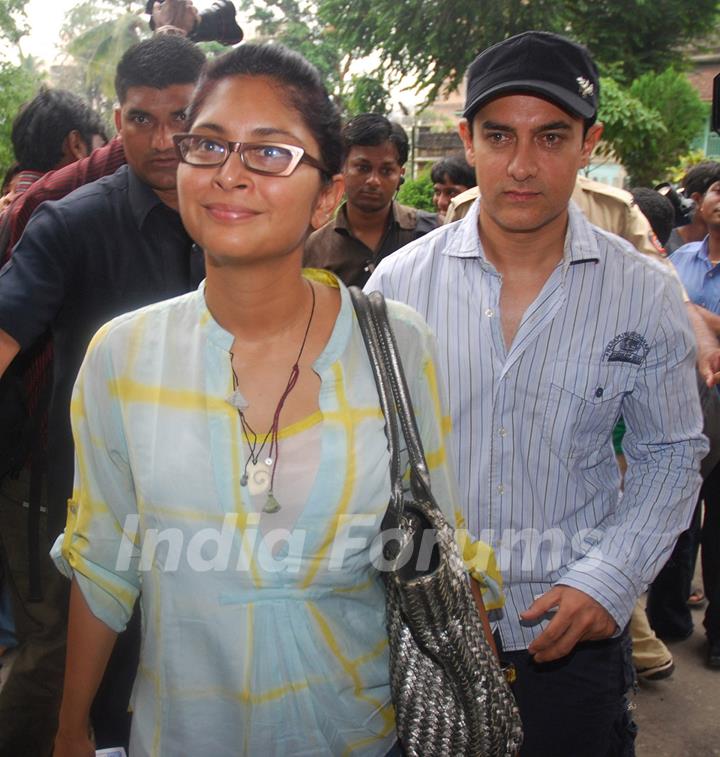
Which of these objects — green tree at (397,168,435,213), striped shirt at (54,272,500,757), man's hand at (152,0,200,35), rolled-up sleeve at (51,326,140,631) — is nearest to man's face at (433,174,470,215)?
man's hand at (152,0,200,35)

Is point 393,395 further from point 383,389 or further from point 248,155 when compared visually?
point 248,155

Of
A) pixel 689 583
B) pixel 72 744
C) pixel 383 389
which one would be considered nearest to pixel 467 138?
pixel 383 389

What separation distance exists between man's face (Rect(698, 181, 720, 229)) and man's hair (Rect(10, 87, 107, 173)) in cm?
344

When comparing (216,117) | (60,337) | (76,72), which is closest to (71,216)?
(60,337)

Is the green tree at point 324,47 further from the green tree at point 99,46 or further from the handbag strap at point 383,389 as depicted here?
the handbag strap at point 383,389

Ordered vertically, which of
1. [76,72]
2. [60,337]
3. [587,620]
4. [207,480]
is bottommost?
[587,620]

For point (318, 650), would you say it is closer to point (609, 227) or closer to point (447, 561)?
point (447, 561)

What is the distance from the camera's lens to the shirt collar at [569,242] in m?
2.24

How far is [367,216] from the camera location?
189 inches

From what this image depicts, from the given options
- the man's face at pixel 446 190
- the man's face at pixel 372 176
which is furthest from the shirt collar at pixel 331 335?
the man's face at pixel 446 190

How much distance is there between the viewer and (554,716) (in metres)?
2.30

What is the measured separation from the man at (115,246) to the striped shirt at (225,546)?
0.76m

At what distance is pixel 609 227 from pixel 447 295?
105 cm

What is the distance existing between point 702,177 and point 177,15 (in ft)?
12.6
